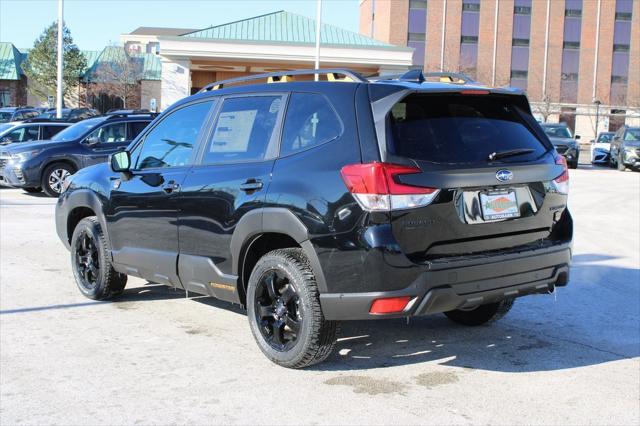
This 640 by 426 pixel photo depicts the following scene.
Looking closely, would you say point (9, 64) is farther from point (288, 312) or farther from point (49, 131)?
point (288, 312)

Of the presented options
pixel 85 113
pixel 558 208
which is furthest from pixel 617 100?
pixel 558 208

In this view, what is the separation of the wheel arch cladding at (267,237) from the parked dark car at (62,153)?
11724 millimetres

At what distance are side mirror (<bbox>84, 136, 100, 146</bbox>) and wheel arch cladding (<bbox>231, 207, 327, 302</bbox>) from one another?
40.2ft

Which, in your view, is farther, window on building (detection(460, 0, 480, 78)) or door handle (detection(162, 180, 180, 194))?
window on building (detection(460, 0, 480, 78))

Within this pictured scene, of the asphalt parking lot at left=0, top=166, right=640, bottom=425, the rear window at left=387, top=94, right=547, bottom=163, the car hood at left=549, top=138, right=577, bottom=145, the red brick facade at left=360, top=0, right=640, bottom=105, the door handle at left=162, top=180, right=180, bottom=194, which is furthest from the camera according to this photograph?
the red brick facade at left=360, top=0, right=640, bottom=105

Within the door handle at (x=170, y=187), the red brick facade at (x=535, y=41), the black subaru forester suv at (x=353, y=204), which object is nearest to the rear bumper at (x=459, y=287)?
the black subaru forester suv at (x=353, y=204)

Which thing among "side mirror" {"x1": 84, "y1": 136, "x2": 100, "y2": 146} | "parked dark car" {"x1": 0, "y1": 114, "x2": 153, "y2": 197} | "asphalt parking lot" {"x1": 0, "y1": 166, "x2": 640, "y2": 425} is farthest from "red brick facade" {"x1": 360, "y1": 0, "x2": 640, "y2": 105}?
"asphalt parking lot" {"x1": 0, "y1": 166, "x2": 640, "y2": 425}

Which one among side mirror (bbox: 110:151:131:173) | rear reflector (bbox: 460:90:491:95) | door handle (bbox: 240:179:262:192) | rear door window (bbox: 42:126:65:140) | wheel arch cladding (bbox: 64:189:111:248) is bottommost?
wheel arch cladding (bbox: 64:189:111:248)

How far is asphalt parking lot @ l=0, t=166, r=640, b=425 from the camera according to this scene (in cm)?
438

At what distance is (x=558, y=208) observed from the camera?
17.4ft

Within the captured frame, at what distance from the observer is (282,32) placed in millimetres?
37781

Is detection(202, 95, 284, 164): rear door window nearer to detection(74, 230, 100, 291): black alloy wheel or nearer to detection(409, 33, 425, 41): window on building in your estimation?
detection(74, 230, 100, 291): black alloy wheel

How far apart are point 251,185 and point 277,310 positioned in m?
0.88

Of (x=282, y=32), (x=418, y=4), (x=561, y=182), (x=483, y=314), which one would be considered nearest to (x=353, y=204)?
(x=561, y=182)
